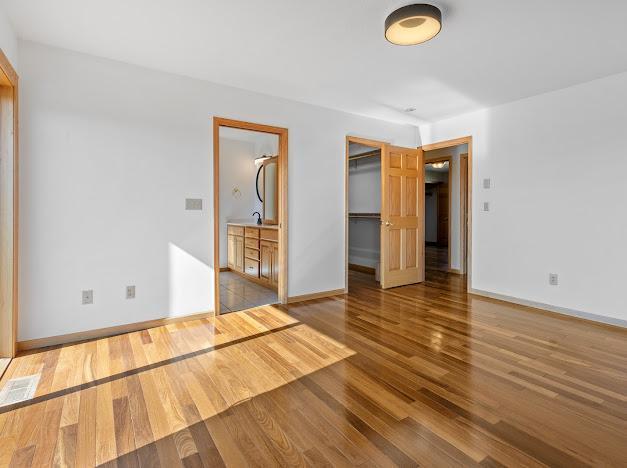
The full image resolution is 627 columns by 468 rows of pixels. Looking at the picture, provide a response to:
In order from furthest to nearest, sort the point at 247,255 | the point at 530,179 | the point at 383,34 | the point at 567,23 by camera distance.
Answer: the point at 247,255
the point at 530,179
the point at 383,34
the point at 567,23

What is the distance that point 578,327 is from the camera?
10.5 feet

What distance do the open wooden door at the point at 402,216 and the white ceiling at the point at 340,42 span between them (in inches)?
50.2

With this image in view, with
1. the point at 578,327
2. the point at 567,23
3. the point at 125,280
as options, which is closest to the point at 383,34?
the point at 567,23

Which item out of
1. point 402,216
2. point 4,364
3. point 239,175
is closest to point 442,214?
point 402,216

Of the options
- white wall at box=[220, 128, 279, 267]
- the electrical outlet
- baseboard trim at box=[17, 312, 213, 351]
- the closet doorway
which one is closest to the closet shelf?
the closet doorway

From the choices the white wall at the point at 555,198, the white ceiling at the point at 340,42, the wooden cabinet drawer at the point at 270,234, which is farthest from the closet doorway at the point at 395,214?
the white ceiling at the point at 340,42

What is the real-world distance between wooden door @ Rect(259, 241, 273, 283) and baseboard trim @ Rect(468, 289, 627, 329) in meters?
2.82

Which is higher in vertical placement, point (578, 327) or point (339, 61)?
point (339, 61)

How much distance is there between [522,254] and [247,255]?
387 centimetres

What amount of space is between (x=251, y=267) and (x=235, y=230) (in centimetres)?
95

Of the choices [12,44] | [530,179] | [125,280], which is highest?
[12,44]

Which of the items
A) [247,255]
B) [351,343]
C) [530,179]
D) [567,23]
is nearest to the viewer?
[567,23]

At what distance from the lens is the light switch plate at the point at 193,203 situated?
335cm

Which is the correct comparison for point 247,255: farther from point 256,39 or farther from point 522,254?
point 522,254
